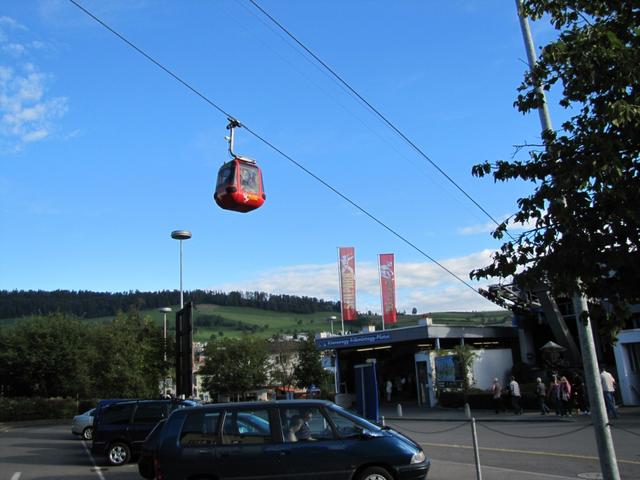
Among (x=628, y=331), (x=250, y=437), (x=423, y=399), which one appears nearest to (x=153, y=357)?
(x=423, y=399)

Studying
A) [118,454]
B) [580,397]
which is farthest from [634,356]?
[118,454]

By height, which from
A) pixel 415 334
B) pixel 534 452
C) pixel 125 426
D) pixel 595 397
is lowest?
pixel 534 452

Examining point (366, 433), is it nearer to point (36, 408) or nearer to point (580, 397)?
point (580, 397)

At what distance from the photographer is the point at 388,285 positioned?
43.7 m

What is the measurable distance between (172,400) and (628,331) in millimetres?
22326

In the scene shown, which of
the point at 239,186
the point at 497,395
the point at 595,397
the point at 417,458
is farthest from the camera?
the point at 497,395

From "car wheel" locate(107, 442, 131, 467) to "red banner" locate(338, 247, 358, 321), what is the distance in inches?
1136

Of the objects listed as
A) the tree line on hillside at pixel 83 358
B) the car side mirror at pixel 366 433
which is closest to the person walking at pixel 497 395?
the car side mirror at pixel 366 433

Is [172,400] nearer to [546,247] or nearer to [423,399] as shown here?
[546,247]

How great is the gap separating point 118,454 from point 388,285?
29.3 metres

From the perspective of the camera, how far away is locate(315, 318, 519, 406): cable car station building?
36594mm

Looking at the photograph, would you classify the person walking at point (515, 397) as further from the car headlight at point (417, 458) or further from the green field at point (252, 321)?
the green field at point (252, 321)

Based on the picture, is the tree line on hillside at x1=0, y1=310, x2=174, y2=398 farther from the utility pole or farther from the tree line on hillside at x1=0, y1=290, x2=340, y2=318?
the tree line on hillside at x1=0, y1=290, x2=340, y2=318

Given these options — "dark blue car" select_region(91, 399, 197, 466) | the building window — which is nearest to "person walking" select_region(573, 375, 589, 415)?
the building window
